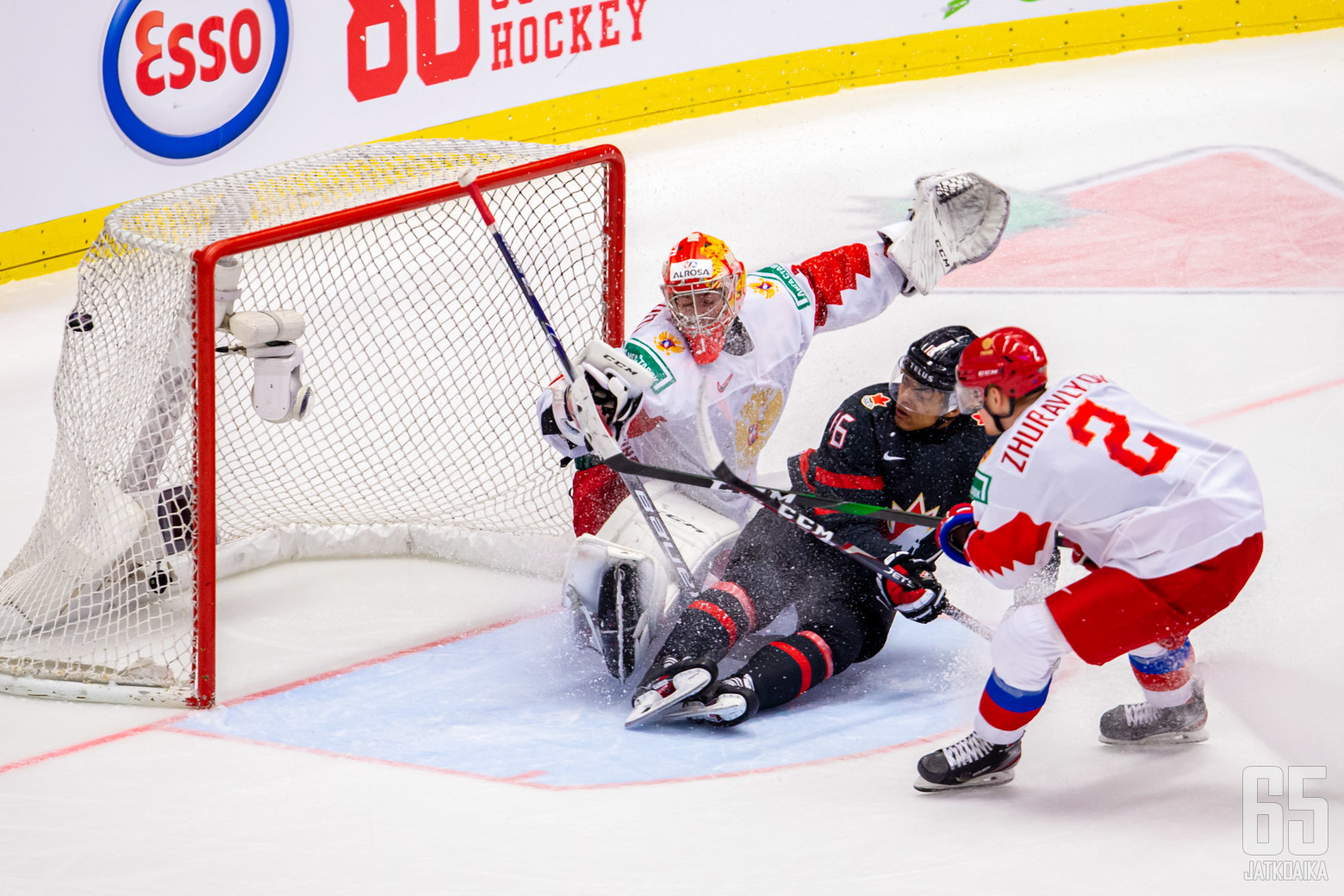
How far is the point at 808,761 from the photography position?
9.48 ft

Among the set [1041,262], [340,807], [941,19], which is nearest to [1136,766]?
[340,807]

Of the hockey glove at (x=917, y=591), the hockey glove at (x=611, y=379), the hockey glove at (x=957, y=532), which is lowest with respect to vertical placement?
the hockey glove at (x=917, y=591)

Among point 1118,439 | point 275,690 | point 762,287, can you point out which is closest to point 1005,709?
point 1118,439

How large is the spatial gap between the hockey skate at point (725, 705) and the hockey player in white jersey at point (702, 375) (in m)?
0.24

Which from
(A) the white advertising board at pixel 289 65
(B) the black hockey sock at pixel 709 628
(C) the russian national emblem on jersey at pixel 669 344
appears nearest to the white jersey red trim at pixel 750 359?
(C) the russian national emblem on jersey at pixel 669 344

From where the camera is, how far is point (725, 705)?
298cm

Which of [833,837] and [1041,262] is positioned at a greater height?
[1041,262]

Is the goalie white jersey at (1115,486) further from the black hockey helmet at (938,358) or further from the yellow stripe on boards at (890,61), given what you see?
the yellow stripe on boards at (890,61)

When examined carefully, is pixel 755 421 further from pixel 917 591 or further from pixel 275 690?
pixel 275 690

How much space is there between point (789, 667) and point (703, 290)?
78 cm

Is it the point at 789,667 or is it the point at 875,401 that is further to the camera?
the point at 875,401

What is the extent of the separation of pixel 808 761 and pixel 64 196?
3.68m

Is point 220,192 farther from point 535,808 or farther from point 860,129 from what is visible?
point 860,129

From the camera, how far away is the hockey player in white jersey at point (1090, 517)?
8.27 ft
